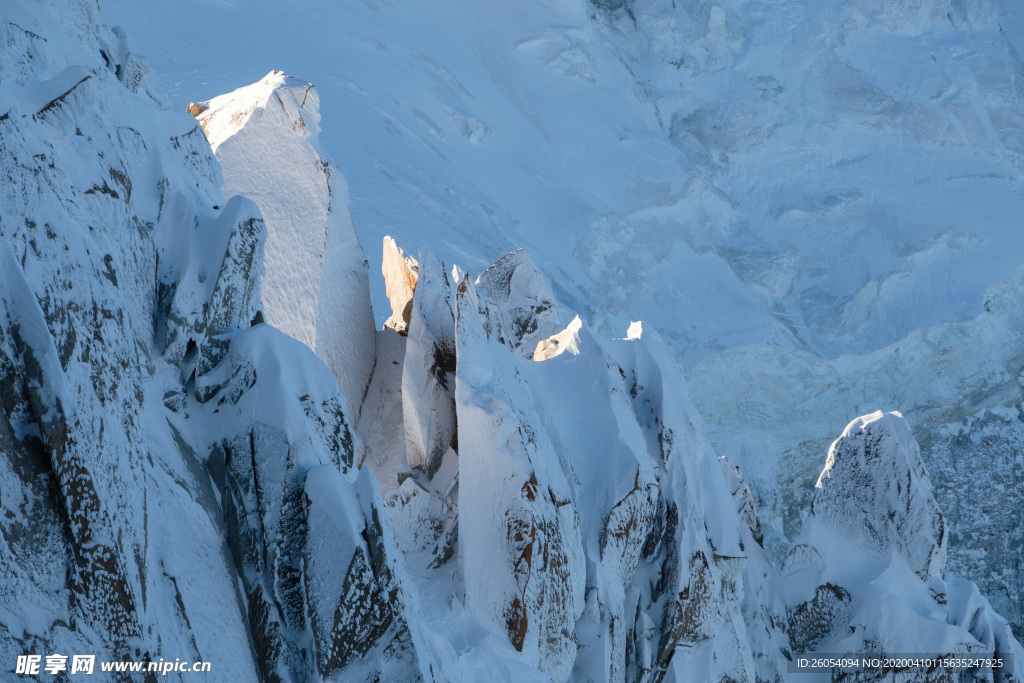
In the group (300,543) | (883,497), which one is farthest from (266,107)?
(883,497)

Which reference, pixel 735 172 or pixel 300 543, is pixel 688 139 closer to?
pixel 735 172

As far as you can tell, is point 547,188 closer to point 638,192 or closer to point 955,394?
point 638,192

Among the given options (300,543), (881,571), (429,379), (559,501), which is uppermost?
(300,543)

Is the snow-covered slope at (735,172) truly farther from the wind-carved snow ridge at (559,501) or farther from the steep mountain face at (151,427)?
the steep mountain face at (151,427)

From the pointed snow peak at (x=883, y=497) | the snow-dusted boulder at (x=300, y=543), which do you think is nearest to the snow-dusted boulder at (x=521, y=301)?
the pointed snow peak at (x=883, y=497)

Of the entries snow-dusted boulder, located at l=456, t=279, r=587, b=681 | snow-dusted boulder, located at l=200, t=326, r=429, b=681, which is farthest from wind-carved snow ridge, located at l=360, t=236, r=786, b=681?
snow-dusted boulder, located at l=200, t=326, r=429, b=681

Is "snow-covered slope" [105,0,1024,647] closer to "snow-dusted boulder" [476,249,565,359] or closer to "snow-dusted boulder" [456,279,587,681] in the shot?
"snow-dusted boulder" [476,249,565,359]

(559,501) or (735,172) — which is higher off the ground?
(559,501)
